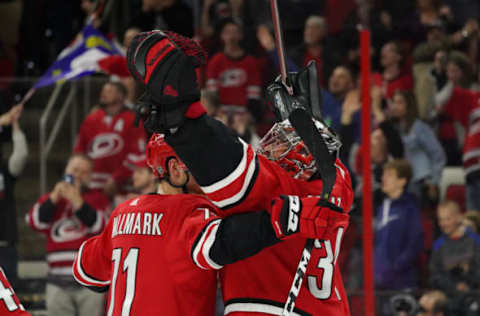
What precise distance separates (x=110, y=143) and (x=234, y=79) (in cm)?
87

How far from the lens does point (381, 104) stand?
206 inches

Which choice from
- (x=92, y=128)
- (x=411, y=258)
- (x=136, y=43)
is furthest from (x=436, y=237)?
(x=136, y=43)

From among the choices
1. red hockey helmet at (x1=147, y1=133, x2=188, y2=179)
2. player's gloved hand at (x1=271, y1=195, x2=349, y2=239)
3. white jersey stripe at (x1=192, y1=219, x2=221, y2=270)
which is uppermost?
red hockey helmet at (x1=147, y1=133, x2=188, y2=179)

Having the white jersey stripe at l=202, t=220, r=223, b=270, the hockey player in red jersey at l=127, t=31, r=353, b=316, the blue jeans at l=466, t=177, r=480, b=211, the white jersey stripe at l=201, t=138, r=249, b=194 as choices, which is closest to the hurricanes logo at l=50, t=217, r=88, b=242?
the blue jeans at l=466, t=177, r=480, b=211

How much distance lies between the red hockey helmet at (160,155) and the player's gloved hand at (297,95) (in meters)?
0.30

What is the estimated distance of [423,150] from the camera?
203 inches

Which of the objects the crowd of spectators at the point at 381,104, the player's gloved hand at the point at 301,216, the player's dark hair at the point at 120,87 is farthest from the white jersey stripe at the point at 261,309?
the player's dark hair at the point at 120,87

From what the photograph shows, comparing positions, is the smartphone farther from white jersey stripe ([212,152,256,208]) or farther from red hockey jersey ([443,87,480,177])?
white jersey stripe ([212,152,256,208])

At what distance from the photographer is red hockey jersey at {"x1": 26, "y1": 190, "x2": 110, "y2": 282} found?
16.0 feet

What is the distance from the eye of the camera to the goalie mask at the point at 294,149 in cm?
219

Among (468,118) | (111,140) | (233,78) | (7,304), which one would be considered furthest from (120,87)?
(7,304)

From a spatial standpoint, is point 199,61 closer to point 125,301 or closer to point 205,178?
point 205,178

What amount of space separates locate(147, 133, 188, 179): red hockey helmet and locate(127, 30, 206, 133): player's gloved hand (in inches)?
15.5

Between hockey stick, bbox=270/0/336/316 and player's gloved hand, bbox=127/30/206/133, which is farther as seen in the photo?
hockey stick, bbox=270/0/336/316
